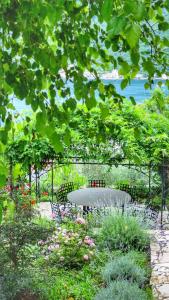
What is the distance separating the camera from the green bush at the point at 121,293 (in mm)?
3794

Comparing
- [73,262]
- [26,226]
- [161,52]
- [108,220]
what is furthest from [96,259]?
[161,52]

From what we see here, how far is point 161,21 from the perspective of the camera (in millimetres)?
1668

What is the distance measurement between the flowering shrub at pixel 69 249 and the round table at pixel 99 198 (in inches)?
37.3

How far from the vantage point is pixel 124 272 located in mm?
4406

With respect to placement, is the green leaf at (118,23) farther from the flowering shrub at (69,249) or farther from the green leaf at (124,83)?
the flowering shrub at (69,249)

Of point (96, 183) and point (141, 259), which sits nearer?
point (141, 259)

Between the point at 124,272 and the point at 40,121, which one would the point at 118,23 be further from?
the point at 124,272

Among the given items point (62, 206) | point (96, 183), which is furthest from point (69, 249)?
point (96, 183)

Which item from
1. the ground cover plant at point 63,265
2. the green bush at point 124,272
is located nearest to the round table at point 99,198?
the ground cover plant at point 63,265

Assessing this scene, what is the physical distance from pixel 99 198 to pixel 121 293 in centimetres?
262

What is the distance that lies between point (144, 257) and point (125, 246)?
0.36 m

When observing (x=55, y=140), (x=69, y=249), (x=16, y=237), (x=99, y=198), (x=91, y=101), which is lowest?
(x=69, y=249)

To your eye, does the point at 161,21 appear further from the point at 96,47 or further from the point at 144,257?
the point at 144,257

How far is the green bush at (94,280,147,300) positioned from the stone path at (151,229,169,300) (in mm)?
216
